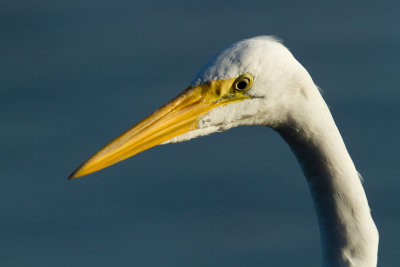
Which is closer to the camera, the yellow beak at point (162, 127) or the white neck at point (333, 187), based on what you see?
the white neck at point (333, 187)

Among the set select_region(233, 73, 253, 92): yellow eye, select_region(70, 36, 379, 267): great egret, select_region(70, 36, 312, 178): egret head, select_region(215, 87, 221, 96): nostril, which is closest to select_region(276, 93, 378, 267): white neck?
select_region(70, 36, 379, 267): great egret

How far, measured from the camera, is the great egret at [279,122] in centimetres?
491

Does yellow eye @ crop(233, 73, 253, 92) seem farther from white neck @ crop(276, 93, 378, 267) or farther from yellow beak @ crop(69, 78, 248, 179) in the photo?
white neck @ crop(276, 93, 378, 267)

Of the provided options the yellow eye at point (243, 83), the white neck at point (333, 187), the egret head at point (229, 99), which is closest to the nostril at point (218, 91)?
the egret head at point (229, 99)

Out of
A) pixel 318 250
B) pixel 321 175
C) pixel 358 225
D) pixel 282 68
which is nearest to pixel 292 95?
pixel 282 68

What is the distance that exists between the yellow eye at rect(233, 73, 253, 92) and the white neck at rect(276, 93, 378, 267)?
1.13 feet

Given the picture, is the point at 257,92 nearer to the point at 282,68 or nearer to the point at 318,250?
Answer: the point at 282,68

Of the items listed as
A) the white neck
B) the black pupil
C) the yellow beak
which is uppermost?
the black pupil

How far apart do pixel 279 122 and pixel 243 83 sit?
35 cm

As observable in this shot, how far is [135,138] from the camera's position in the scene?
16.9 feet

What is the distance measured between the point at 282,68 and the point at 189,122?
2.34ft

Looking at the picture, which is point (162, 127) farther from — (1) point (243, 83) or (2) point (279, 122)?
(2) point (279, 122)

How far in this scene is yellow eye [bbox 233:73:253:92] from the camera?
4.94 metres

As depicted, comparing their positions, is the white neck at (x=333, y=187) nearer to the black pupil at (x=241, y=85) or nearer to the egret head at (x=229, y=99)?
the egret head at (x=229, y=99)
